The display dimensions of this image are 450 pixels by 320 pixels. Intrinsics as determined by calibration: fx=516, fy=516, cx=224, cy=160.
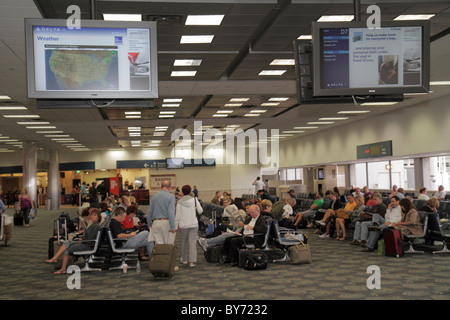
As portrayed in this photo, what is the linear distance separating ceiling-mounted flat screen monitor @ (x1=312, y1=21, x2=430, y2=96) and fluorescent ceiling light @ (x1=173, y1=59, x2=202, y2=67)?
621 centimetres

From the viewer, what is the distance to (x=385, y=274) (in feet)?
28.5

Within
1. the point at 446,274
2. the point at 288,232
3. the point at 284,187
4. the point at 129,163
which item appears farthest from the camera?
the point at 129,163

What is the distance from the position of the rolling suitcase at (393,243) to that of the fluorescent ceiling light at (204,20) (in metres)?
5.59

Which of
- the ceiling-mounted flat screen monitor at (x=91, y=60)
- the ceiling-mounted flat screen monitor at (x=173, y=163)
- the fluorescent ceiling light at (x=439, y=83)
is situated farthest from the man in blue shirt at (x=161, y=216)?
the ceiling-mounted flat screen monitor at (x=173, y=163)

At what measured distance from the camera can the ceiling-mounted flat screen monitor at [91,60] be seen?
6.05 metres

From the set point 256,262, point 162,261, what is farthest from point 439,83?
point 162,261

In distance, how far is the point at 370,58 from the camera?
6.54 meters

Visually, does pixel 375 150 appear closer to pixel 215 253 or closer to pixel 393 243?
pixel 393 243

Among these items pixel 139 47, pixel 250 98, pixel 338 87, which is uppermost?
pixel 250 98

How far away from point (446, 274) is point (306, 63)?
176 inches

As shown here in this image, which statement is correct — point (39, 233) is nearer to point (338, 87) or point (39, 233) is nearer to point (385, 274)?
point (385, 274)

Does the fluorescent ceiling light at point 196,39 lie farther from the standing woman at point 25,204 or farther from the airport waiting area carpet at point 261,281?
the standing woman at point 25,204

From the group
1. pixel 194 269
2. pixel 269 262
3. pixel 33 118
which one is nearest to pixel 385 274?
pixel 269 262

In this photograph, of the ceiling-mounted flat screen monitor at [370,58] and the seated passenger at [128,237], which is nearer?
the ceiling-mounted flat screen monitor at [370,58]
